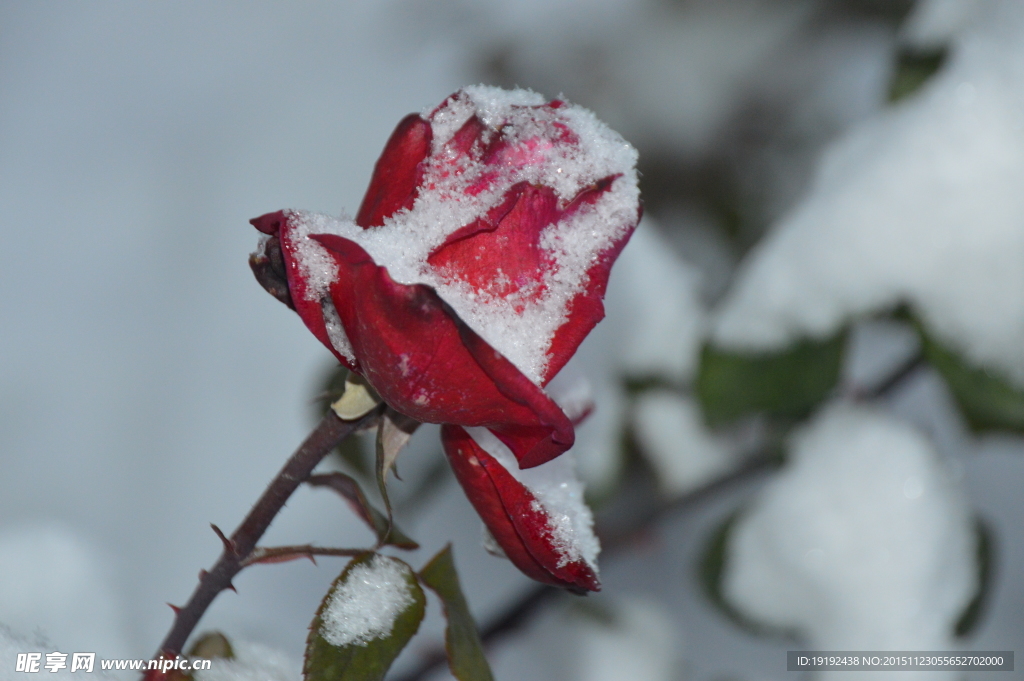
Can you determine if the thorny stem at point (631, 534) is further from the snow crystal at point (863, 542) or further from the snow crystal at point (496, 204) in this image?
the snow crystal at point (496, 204)

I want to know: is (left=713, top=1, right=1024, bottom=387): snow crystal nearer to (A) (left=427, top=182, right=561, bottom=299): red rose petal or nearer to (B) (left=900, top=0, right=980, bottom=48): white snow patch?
(B) (left=900, top=0, right=980, bottom=48): white snow patch

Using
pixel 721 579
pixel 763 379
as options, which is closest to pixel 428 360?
pixel 763 379

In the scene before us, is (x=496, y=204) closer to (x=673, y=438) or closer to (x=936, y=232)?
(x=936, y=232)

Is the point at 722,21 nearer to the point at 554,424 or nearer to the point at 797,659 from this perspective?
the point at 797,659

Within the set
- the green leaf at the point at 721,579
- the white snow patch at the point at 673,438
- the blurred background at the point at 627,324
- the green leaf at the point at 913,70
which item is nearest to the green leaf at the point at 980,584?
the blurred background at the point at 627,324

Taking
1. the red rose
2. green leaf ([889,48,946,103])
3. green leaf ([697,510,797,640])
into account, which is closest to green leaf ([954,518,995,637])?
green leaf ([697,510,797,640])

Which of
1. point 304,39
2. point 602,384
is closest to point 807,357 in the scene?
point 602,384
